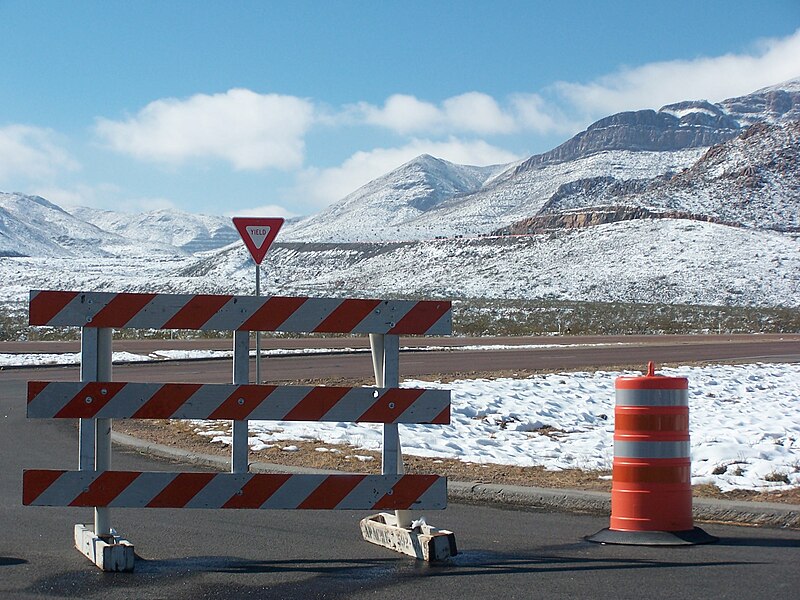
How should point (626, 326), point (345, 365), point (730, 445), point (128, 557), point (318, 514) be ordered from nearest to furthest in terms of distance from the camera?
point (128, 557) < point (318, 514) < point (730, 445) < point (345, 365) < point (626, 326)

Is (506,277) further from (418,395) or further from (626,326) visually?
(418,395)

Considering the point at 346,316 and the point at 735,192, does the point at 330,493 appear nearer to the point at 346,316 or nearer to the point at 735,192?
the point at 346,316

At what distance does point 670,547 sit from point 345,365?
17840 millimetres

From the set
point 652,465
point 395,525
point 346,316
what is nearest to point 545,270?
point 652,465

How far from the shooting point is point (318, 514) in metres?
8.04

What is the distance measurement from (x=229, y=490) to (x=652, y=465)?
2736mm

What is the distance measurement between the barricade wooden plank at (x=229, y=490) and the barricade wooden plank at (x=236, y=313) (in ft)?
2.86

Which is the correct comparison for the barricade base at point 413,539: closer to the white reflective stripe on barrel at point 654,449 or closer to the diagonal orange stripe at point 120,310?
the white reflective stripe on barrel at point 654,449

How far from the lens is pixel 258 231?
487 inches

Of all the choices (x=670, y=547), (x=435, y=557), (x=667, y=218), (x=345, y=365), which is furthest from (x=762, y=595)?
(x=667, y=218)

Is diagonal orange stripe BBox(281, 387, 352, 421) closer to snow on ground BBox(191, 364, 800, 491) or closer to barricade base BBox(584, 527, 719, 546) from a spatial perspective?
barricade base BBox(584, 527, 719, 546)

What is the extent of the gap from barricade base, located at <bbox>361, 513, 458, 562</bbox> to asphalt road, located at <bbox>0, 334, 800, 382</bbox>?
12745mm

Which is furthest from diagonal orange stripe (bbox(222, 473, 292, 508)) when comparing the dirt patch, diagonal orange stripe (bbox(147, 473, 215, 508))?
the dirt patch

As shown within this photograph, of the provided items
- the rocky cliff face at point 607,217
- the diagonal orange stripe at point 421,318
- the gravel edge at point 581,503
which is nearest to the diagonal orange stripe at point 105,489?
the diagonal orange stripe at point 421,318
